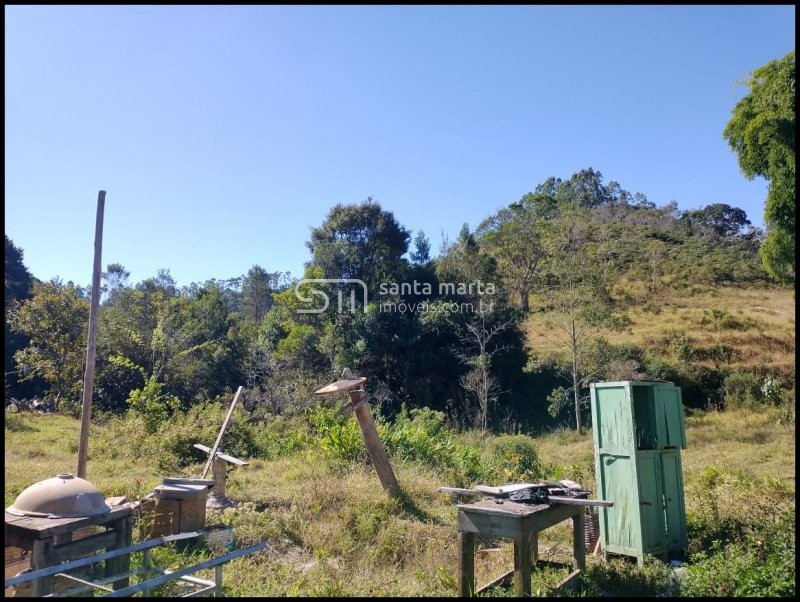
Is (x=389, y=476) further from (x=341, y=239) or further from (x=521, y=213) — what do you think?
(x=521, y=213)

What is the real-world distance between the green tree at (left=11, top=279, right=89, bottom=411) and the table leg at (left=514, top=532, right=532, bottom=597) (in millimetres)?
14356

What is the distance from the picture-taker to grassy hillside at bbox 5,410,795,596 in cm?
447

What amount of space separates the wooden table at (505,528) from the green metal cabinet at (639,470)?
3.16 ft

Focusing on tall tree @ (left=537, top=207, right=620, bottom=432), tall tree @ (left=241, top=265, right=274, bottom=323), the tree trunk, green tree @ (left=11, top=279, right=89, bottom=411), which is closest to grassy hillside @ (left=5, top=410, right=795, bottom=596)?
tall tree @ (left=537, top=207, right=620, bottom=432)

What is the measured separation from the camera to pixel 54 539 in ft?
11.5

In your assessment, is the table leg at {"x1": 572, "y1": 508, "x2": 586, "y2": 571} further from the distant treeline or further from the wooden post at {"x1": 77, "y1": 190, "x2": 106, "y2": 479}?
the distant treeline

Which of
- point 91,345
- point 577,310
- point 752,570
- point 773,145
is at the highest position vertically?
point 773,145

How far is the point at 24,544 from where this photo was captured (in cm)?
352

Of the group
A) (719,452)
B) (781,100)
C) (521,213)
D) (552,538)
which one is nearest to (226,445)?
(552,538)

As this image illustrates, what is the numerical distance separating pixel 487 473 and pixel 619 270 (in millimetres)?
23373

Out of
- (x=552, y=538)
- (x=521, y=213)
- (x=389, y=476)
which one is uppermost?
(x=521, y=213)

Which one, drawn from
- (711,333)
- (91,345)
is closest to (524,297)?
(711,333)

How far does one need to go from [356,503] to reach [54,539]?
3.25 metres

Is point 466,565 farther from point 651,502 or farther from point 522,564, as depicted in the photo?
point 651,502
